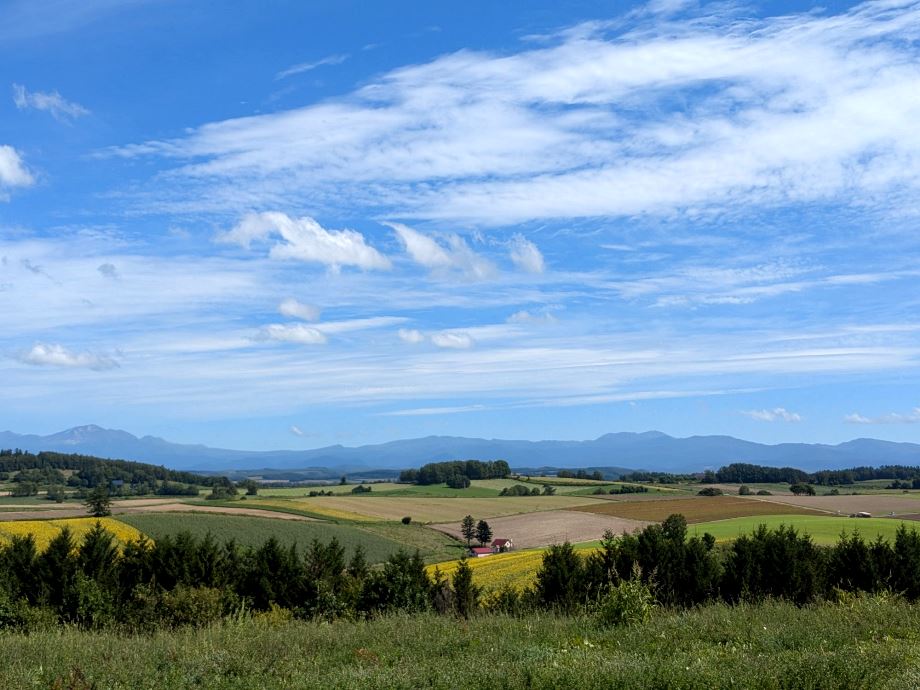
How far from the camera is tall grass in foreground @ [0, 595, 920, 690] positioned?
7.96m

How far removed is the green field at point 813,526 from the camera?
48.0 metres

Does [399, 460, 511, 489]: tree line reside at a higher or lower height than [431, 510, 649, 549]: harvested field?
higher

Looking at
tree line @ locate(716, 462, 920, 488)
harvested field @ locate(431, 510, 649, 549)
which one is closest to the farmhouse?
harvested field @ locate(431, 510, 649, 549)

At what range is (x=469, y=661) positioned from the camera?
905 cm

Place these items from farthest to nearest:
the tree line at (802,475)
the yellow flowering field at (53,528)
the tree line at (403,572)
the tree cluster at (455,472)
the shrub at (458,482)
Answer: the tree cluster at (455,472) < the tree line at (802,475) < the shrub at (458,482) < the yellow flowering field at (53,528) < the tree line at (403,572)

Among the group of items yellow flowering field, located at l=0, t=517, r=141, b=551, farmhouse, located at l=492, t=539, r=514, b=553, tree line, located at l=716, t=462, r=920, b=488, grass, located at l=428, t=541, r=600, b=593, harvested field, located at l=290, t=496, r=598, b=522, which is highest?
tree line, located at l=716, t=462, r=920, b=488

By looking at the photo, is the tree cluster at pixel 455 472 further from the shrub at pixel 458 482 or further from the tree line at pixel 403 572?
the tree line at pixel 403 572

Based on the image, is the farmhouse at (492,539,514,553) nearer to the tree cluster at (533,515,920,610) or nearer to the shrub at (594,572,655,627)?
the tree cluster at (533,515,920,610)

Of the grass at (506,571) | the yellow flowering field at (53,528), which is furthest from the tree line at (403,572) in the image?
the yellow flowering field at (53,528)

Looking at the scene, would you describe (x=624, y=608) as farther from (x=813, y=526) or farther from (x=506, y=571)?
(x=813, y=526)

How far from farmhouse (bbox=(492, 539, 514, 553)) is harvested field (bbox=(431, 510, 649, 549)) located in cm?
53

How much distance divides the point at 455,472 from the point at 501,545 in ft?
241

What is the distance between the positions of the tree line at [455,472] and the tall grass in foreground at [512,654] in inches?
4713

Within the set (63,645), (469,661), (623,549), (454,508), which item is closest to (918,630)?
(469,661)
